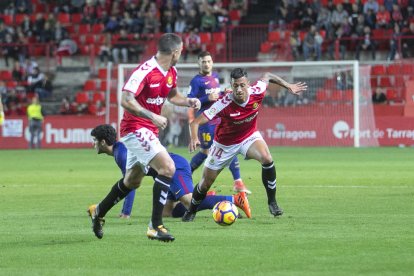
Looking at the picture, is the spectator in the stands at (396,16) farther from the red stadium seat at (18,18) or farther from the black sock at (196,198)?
the black sock at (196,198)

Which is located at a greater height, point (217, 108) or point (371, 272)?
point (217, 108)

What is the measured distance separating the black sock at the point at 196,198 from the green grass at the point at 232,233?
0.65 feet

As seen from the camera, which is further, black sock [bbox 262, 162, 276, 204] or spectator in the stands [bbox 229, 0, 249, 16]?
spectator in the stands [bbox 229, 0, 249, 16]

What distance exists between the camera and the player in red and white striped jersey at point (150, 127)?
1053 cm

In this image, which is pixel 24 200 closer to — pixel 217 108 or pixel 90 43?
pixel 217 108

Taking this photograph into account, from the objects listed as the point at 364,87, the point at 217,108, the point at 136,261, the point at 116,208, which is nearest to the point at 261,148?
the point at 217,108

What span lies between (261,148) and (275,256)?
3936 mm

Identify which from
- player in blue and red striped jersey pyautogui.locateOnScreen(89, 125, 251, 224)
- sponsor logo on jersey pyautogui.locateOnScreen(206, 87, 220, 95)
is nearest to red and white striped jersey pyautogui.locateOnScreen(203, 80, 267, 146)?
player in blue and red striped jersey pyautogui.locateOnScreen(89, 125, 251, 224)

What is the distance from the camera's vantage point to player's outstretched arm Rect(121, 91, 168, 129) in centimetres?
1029

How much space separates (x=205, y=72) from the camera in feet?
56.4

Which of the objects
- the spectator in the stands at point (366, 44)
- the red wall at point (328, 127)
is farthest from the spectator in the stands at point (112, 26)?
the spectator in the stands at point (366, 44)

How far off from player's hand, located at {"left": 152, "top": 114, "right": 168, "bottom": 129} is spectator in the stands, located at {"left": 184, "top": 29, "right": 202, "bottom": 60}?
29291mm

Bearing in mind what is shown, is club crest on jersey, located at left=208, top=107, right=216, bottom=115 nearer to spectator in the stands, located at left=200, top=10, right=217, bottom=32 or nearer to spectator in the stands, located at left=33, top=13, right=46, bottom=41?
spectator in the stands, located at left=200, top=10, right=217, bottom=32

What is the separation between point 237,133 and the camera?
520 inches
